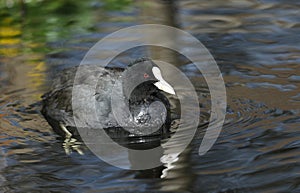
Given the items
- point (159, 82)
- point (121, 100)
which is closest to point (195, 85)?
point (159, 82)

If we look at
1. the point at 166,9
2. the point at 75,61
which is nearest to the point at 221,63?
the point at 166,9

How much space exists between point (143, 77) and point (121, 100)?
31 cm

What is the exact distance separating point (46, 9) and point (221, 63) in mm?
3008

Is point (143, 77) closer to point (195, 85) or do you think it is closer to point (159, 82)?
point (159, 82)

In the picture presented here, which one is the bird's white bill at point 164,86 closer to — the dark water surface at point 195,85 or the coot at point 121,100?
the coot at point 121,100

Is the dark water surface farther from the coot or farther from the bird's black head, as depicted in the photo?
the bird's black head

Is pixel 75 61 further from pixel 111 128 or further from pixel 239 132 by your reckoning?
pixel 239 132

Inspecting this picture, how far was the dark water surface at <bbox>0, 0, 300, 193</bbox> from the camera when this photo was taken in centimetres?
542

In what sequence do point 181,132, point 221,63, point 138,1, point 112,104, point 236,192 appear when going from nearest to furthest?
point 236,192 → point 181,132 → point 112,104 → point 221,63 → point 138,1

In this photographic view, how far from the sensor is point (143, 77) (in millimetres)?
6629

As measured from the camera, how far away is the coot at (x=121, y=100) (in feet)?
21.6

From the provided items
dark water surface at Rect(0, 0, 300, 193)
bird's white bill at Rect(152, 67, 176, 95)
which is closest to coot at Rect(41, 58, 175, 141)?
bird's white bill at Rect(152, 67, 176, 95)

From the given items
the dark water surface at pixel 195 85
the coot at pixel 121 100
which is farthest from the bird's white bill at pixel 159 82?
the dark water surface at pixel 195 85

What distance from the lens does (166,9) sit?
6.94 meters
